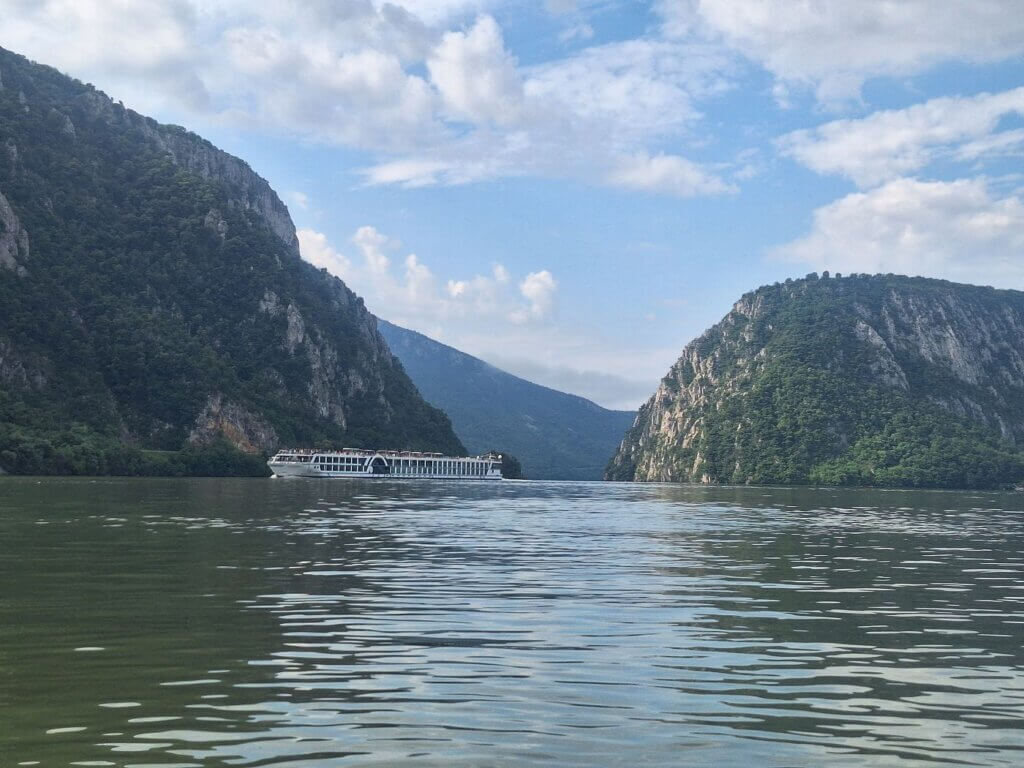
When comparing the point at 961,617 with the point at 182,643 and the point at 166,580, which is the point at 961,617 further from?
the point at 166,580

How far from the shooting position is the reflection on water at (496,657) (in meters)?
15.0

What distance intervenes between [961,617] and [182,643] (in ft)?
69.6

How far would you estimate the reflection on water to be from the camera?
1502 cm

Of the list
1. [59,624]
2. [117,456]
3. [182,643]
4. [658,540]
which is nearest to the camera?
[182,643]

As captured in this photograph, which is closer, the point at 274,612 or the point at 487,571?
the point at 274,612

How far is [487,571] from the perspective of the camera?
39594mm

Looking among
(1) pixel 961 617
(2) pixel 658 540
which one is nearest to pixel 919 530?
(2) pixel 658 540

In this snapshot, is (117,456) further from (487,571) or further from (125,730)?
(125,730)

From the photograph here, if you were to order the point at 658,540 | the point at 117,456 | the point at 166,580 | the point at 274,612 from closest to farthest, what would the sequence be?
the point at 274,612 < the point at 166,580 < the point at 658,540 < the point at 117,456

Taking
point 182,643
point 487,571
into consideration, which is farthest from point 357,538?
point 182,643

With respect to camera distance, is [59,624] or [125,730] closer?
[125,730]

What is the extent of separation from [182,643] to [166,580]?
11.9m

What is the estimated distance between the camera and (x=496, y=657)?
21.6 m

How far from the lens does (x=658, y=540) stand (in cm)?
6019
